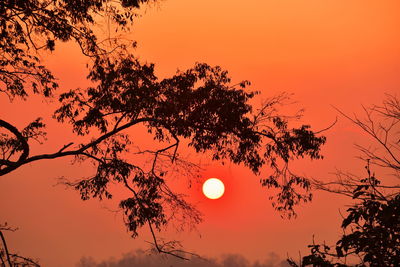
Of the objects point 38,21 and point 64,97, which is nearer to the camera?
point 38,21

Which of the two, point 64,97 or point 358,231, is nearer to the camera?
point 358,231

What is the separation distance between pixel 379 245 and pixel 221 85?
9.47 meters

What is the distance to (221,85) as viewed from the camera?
16.4 metres

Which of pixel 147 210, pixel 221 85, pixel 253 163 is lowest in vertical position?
pixel 147 210

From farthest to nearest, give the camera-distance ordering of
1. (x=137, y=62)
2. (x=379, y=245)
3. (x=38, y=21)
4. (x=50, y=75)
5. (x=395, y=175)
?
(x=137, y=62), (x=50, y=75), (x=38, y=21), (x=395, y=175), (x=379, y=245)

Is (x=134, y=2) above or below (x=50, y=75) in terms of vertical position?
above

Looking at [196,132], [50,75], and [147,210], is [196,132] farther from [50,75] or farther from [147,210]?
[50,75]

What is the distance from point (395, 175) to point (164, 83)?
918 centimetres

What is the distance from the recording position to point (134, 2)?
15.3 m

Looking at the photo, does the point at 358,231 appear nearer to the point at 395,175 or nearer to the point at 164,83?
the point at 395,175

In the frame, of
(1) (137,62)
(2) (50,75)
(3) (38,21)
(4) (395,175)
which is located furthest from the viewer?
(1) (137,62)

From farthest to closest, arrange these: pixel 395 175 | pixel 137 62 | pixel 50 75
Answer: pixel 137 62 < pixel 50 75 < pixel 395 175

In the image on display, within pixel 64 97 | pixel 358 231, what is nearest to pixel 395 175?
pixel 358 231

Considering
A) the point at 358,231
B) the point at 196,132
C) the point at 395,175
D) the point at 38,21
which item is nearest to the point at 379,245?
the point at 358,231
